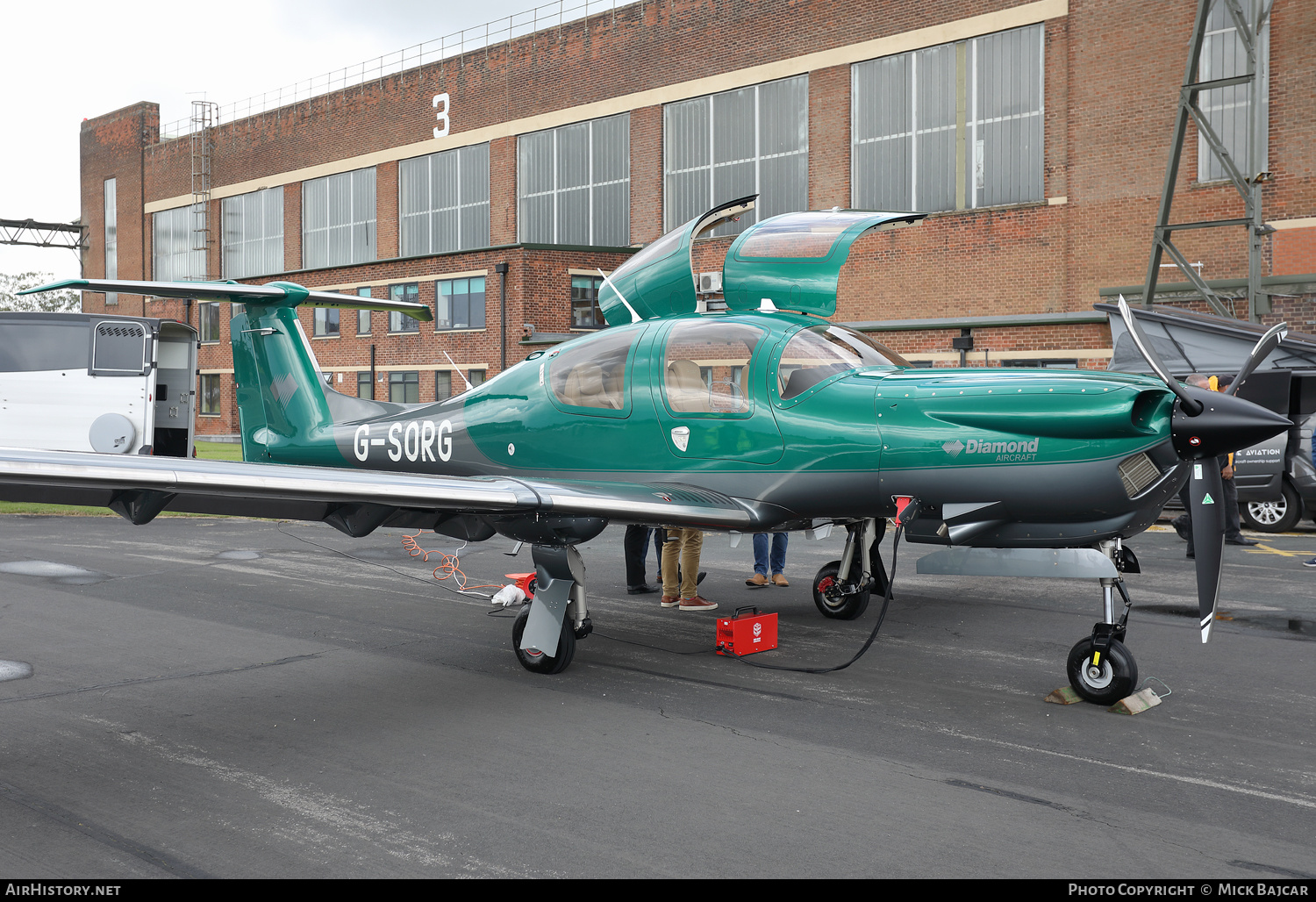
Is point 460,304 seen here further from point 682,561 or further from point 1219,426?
point 1219,426

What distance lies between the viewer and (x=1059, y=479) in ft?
18.5

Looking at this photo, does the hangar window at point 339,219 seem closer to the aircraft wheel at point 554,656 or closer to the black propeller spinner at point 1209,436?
the aircraft wheel at point 554,656

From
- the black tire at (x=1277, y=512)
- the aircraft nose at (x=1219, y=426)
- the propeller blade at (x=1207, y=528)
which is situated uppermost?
the aircraft nose at (x=1219, y=426)

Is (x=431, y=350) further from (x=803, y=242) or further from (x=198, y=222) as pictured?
(x=803, y=242)

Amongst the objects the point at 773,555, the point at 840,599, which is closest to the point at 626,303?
the point at 840,599

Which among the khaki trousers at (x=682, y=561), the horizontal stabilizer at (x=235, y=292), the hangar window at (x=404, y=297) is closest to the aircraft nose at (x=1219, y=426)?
the khaki trousers at (x=682, y=561)

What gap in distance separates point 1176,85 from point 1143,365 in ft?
31.7

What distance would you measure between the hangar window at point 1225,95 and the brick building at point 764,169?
0.11 metres

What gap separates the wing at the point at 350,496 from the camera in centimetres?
468

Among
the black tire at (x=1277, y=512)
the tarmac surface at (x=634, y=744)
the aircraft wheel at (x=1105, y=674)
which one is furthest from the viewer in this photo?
the black tire at (x=1277, y=512)

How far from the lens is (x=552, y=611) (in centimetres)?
669

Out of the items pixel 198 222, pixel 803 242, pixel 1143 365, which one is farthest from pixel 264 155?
pixel 803 242

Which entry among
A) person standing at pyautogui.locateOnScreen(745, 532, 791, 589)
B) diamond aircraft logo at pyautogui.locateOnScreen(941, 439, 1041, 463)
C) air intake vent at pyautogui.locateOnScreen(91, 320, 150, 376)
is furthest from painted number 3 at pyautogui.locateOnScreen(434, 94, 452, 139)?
diamond aircraft logo at pyautogui.locateOnScreen(941, 439, 1041, 463)

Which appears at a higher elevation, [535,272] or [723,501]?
[535,272]
